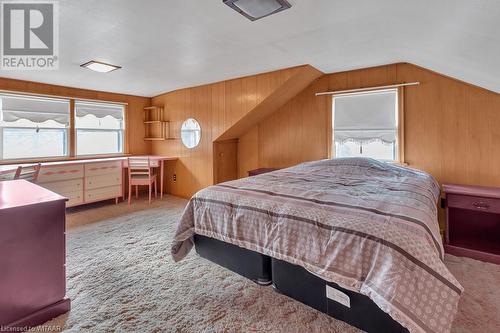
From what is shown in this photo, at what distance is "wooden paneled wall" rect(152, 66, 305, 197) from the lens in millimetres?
4004

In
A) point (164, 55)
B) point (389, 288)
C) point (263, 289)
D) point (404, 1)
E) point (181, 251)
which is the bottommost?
point (263, 289)

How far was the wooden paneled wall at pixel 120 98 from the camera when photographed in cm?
401

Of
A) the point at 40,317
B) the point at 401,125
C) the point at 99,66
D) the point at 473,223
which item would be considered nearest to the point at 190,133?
the point at 99,66

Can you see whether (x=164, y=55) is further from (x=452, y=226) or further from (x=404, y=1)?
(x=452, y=226)

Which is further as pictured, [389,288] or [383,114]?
[383,114]

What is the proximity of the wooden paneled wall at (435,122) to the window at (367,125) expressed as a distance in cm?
14

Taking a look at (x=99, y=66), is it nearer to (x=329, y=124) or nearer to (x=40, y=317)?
(x=40, y=317)

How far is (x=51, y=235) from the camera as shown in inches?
68.1

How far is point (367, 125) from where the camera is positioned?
3.74 m

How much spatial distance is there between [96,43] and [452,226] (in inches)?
165

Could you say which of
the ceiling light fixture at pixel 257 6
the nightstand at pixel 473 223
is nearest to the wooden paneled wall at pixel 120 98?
the ceiling light fixture at pixel 257 6

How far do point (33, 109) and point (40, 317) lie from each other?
373 cm

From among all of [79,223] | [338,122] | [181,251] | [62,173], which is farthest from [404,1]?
[62,173]

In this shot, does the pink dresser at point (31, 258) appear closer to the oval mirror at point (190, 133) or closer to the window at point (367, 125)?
the oval mirror at point (190, 133)
